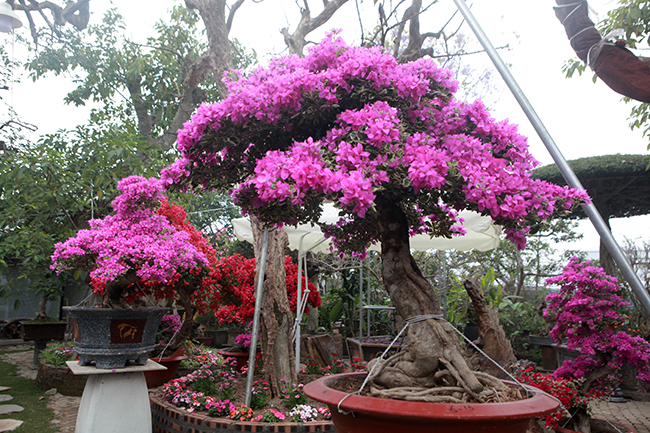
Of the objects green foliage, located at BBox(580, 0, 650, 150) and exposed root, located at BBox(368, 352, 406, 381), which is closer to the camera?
exposed root, located at BBox(368, 352, 406, 381)

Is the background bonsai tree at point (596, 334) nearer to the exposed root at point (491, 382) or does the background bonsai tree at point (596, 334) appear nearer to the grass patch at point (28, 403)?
the exposed root at point (491, 382)

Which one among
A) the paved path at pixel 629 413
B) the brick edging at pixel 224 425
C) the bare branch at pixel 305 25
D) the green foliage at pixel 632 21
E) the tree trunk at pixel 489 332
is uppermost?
the bare branch at pixel 305 25

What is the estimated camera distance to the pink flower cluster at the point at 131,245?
10.2 feet

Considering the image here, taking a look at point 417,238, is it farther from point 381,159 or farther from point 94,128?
point 94,128

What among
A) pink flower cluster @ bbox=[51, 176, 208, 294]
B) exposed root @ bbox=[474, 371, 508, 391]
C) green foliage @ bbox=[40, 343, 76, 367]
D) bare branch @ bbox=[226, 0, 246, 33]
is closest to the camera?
exposed root @ bbox=[474, 371, 508, 391]

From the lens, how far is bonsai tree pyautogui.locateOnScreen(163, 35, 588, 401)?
150 centimetres

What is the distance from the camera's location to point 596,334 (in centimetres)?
329

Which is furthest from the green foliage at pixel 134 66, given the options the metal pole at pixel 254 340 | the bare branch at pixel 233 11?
the metal pole at pixel 254 340

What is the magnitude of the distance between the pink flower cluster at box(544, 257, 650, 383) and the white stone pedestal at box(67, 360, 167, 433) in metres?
3.08

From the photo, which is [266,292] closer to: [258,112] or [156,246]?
[156,246]

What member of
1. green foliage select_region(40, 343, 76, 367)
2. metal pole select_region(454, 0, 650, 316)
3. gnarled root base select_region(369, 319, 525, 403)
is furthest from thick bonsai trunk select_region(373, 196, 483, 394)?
green foliage select_region(40, 343, 76, 367)

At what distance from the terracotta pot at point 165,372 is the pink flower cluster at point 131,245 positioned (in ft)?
5.63

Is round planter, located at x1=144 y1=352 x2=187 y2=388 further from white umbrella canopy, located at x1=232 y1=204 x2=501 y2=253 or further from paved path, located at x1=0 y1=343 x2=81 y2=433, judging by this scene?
white umbrella canopy, located at x1=232 y1=204 x2=501 y2=253

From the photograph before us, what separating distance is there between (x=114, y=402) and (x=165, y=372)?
1.88 metres
